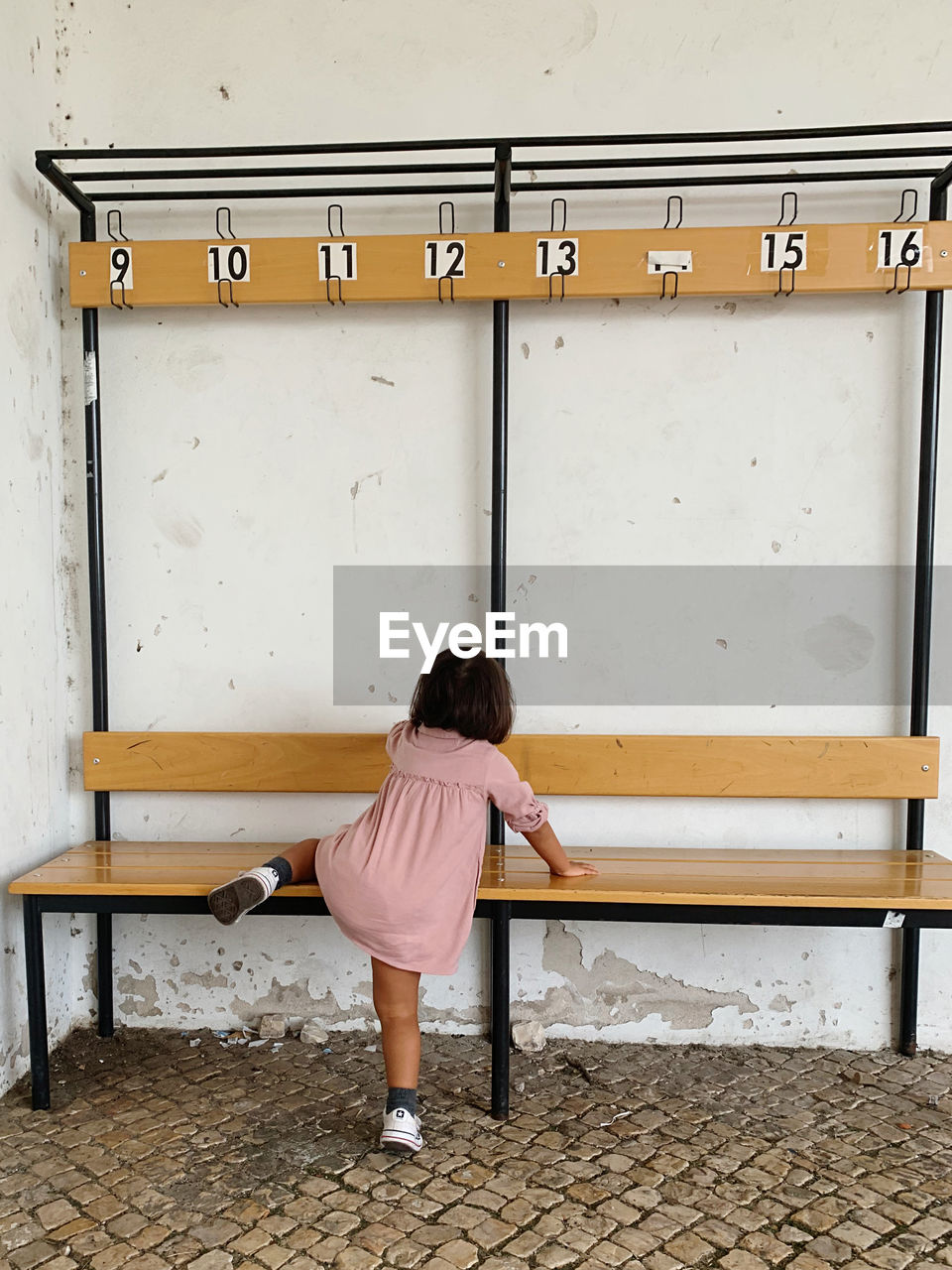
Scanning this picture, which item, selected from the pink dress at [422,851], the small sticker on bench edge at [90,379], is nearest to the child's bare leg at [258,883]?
the pink dress at [422,851]

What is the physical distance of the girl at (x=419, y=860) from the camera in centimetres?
250

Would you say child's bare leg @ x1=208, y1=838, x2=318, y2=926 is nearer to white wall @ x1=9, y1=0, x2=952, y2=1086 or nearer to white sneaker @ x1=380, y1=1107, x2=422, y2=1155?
white wall @ x1=9, y1=0, x2=952, y2=1086

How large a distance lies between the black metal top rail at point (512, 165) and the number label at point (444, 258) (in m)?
0.26

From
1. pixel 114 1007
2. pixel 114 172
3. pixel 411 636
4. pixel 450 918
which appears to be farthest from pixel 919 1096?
pixel 114 172

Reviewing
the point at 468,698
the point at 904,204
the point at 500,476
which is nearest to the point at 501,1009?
the point at 468,698

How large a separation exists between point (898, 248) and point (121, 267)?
93.7 inches

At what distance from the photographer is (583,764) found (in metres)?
3.13

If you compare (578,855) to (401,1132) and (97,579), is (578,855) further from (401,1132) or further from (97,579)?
(97,579)

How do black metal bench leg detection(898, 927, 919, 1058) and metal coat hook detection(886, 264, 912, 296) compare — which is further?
black metal bench leg detection(898, 927, 919, 1058)

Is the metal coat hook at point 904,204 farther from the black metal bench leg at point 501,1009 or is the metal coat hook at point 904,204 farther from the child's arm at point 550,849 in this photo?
the black metal bench leg at point 501,1009

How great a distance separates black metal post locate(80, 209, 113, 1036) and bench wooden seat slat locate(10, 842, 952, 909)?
1.07ft

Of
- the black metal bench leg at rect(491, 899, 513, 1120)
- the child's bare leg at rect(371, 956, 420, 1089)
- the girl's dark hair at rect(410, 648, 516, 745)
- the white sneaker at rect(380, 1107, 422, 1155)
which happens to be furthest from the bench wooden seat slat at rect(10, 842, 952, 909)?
→ the white sneaker at rect(380, 1107, 422, 1155)

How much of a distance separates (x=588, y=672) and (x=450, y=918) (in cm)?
103

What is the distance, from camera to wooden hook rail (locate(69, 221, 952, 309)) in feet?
9.60
